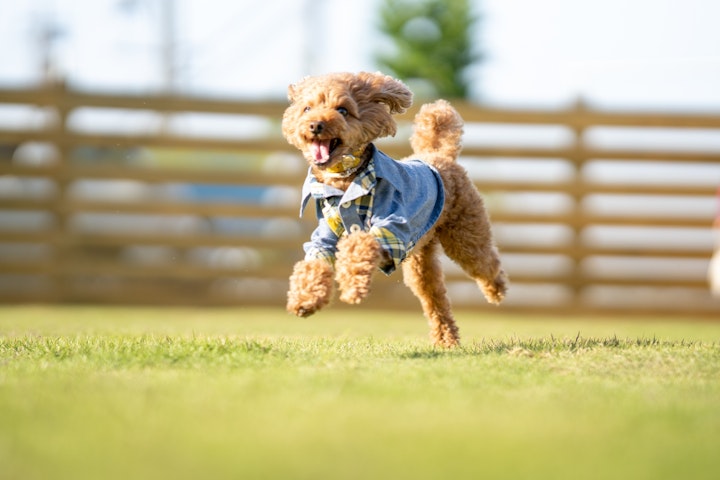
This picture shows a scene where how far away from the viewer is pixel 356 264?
3.22m

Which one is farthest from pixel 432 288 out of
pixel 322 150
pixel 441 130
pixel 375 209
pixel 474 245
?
pixel 322 150

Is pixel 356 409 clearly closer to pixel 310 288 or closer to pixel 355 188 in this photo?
pixel 310 288

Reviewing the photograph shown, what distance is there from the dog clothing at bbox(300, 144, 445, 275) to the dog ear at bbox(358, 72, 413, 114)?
7.9 inches

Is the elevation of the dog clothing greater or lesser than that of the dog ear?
lesser

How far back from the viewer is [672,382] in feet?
9.27

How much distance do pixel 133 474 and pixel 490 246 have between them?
266 cm

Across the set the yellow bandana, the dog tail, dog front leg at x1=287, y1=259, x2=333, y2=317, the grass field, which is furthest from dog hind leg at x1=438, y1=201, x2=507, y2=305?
dog front leg at x1=287, y1=259, x2=333, y2=317

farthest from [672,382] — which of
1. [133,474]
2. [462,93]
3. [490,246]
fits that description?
[462,93]

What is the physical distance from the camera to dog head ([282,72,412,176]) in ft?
10.7

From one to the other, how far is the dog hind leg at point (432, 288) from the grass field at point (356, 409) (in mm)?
434

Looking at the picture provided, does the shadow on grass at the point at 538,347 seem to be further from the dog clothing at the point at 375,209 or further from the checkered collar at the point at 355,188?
the checkered collar at the point at 355,188

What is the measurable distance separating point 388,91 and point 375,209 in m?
0.46

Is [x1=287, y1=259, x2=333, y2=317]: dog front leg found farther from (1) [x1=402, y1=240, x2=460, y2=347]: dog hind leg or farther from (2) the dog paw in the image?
(2) the dog paw

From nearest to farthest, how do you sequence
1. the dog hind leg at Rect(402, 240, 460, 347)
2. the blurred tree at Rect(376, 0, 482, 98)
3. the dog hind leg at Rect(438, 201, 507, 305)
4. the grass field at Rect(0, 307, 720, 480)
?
the grass field at Rect(0, 307, 720, 480) < the dog hind leg at Rect(438, 201, 507, 305) < the dog hind leg at Rect(402, 240, 460, 347) < the blurred tree at Rect(376, 0, 482, 98)
